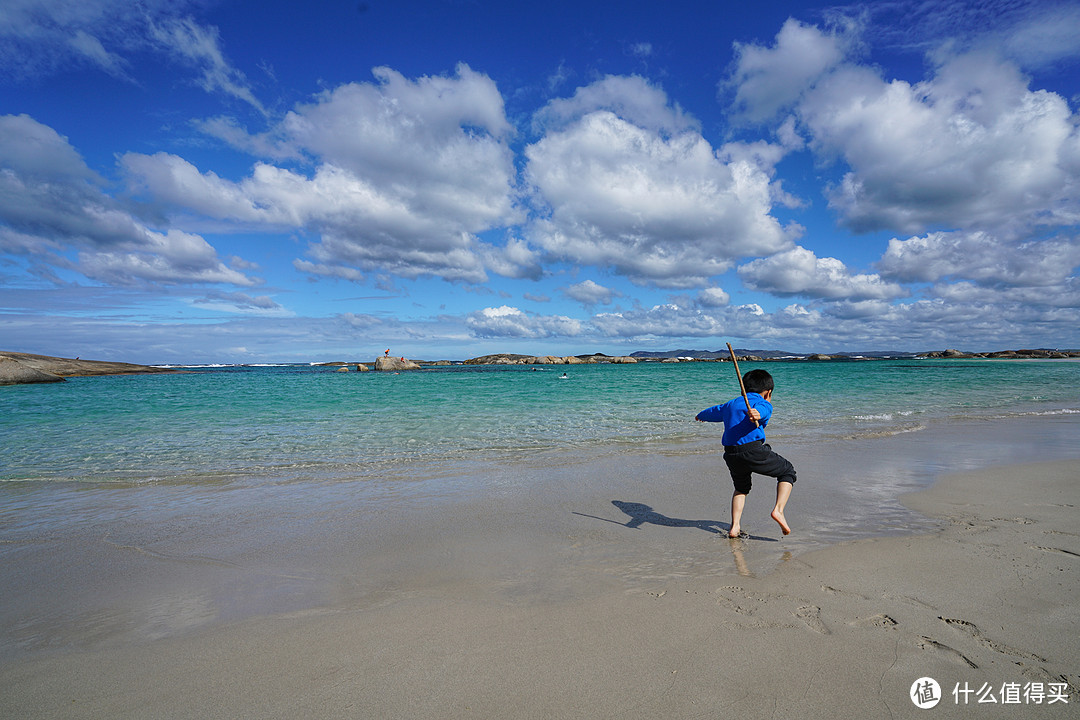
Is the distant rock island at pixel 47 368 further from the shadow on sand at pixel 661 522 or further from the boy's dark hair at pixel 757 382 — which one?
the boy's dark hair at pixel 757 382

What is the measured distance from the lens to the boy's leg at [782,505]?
5902 millimetres

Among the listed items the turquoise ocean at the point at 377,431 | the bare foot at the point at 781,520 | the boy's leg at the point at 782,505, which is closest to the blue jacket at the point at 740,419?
the boy's leg at the point at 782,505

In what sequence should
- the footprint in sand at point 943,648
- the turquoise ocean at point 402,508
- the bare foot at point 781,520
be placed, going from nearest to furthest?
the footprint in sand at point 943,648 → the turquoise ocean at point 402,508 → the bare foot at point 781,520

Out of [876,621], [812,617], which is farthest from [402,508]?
[876,621]

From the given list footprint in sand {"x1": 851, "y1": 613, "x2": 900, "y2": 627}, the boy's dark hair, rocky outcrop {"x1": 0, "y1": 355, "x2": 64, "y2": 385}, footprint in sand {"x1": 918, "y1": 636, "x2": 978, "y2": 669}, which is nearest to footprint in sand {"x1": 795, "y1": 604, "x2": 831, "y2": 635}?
footprint in sand {"x1": 851, "y1": 613, "x2": 900, "y2": 627}

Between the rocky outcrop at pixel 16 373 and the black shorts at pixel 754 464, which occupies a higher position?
the rocky outcrop at pixel 16 373

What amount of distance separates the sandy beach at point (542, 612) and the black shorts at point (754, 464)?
74 centimetres

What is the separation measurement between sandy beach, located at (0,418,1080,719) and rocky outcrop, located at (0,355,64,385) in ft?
183

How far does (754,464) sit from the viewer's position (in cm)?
599

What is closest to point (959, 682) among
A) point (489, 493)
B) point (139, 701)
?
point (139, 701)

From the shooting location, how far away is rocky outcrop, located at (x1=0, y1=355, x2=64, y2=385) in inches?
1812

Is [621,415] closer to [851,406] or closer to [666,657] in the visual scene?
[851,406]

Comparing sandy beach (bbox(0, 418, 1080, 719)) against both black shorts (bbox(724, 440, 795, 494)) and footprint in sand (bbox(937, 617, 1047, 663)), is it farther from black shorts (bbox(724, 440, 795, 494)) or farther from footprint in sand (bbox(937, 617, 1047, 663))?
black shorts (bbox(724, 440, 795, 494))

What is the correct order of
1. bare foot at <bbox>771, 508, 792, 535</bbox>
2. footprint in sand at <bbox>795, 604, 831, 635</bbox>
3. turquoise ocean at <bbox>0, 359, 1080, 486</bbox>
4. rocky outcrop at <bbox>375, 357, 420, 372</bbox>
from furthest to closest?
rocky outcrop at <bbox>375, 357, 420, 372</bbox> < turquoise ocean at <bbox>0, 359, 1080, 486</bbox> < bare foot at <bbox>771, 508, 792, 535</bbox> < footprint in sand at <bbox>795, 604, 831, 635</bbox>
